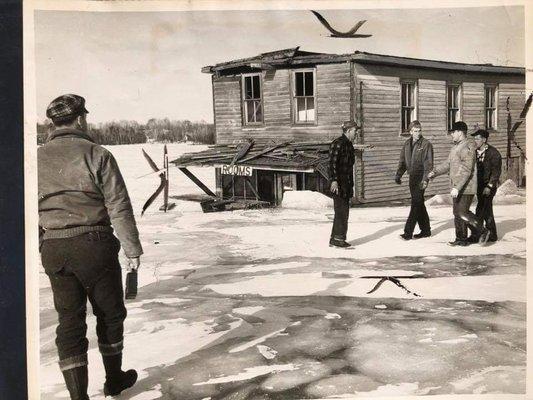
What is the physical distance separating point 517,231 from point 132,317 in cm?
273

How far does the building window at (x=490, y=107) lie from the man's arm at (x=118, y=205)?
2.57 m

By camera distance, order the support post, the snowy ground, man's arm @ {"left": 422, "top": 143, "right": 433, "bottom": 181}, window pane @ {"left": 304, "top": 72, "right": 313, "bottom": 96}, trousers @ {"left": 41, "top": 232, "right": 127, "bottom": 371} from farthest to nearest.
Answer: window pane @ {"left": 304, "top": 72, "right": 313, "bottom": 96}
man's arm @ {"left": 422, "top": 143, "right": 433, "bottom": 181}
the support post
the snowy ground
trousers @ {"left": 41, "top": 232, "right": 127, "bottom": 371}

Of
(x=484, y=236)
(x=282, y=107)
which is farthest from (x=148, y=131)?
(x=484, y=236)

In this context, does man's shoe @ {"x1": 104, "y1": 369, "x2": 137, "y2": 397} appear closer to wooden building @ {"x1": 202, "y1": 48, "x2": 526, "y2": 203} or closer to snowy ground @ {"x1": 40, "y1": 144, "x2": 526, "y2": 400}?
snowy ground @ {"x1": 40, "y1": 144, "x2": 526, "y2": 400}

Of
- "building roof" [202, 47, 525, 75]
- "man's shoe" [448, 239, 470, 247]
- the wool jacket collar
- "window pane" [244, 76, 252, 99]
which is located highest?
"building roof" [202, 47, 525, 75]

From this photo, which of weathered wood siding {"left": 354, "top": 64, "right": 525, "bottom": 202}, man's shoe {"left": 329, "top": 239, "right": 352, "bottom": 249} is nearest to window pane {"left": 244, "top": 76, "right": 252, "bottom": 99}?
weathered wood siding {"left": 354, "top": 64, "right": 525, "bottom": 202}

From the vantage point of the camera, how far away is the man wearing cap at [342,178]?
348 cm

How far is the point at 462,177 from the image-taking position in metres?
3.61

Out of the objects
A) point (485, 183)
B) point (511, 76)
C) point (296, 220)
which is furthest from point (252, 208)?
point (511, 76)

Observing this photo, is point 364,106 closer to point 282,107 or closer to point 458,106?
point 282,107

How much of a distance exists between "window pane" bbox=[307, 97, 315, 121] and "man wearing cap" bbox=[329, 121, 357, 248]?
17.4 inches

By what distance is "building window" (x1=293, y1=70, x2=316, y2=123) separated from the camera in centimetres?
392

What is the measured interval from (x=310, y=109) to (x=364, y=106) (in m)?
0.57

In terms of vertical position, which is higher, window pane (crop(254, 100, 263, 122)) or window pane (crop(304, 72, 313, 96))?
window pane (crop(304, 72, 313, 96))
